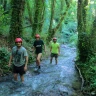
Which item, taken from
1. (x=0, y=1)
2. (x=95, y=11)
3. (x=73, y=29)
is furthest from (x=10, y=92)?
(x=73, y=29)

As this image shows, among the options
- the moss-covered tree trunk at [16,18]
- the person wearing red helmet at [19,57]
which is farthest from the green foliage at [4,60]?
the moss-covered tree trunk at [16,18]

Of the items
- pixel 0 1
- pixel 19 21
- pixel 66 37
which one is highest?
pixel 0 1

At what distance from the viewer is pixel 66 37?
4756 centimetres

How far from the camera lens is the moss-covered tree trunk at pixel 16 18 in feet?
50.9

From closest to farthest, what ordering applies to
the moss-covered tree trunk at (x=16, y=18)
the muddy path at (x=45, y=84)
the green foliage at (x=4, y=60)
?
the muddy path at (x=45, y=84) → the green foliage at (x=4, y=60) → the moss-covered tree trunk at (x=16, y=18)

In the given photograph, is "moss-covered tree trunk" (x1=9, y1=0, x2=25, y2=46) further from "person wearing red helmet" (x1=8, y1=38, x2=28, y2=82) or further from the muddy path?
"person wearing red helmet" (x1=8, y1=38, x2=28, y2=82)

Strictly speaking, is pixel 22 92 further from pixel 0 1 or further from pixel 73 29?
pixel 73 29

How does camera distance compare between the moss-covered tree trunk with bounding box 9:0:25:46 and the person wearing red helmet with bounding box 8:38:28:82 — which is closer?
the person wearing red helmet with bounding box 8:38:28:82

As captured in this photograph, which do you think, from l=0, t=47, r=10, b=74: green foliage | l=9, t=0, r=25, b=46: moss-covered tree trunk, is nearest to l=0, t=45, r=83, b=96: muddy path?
l=0, t=47, r=10, b=74: green foliage

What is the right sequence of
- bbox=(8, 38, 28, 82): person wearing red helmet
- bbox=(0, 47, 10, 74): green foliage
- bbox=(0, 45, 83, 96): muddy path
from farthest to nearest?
bbox=(0, 47, 10, 74): green foliage
bbox=(8, 38, 28, 82): person wearing red helmet
bbox=(0, 45, 83, 96): muddy path

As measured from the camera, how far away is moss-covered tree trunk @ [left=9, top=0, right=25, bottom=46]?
15.5 m

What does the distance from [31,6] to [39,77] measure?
53.5ft

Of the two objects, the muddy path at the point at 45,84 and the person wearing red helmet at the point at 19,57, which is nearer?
the muddy path at the point at 45,84

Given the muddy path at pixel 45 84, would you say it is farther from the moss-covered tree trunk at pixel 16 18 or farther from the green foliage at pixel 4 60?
the moss-covered tree trunk at pixel 16 18
